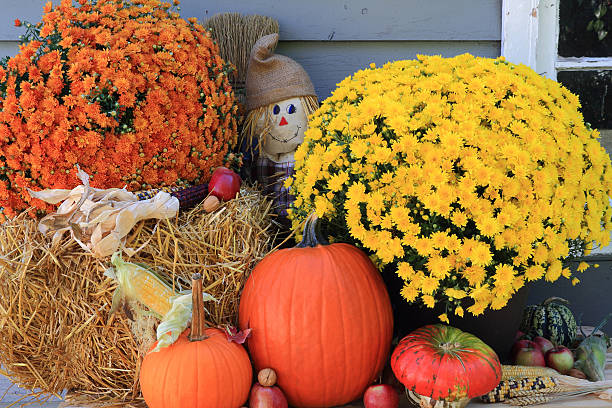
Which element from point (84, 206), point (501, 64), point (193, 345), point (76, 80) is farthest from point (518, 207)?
point (76, 80)

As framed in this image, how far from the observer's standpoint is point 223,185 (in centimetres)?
146

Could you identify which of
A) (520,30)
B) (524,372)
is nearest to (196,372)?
(524,372)

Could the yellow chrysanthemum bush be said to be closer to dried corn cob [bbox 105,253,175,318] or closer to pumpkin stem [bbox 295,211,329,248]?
pumpkin stem [bbox 295,211,329,248]

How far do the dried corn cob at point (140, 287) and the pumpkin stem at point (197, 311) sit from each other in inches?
3.5

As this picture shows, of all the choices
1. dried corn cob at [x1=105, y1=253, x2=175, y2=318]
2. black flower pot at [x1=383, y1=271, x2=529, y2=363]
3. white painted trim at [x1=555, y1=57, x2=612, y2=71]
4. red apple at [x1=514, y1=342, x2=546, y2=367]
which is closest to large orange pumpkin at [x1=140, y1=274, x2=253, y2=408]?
dried corn cob at [x1=105, y1=253, x2=175, y2=318]

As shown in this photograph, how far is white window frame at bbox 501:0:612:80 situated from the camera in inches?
71.7

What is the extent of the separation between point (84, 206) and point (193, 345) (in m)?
0.46

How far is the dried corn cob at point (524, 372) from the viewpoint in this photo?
4.18 feet

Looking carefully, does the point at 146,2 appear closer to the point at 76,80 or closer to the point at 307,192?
the point at 76,80

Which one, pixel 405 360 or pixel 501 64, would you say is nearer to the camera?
pixel 405 360

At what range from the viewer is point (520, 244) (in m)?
1.15

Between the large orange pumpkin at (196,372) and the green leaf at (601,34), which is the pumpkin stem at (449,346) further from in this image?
the green leaf at (601,34)

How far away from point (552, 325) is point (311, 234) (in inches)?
35.7

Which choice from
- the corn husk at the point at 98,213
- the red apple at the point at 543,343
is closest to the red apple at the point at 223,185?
the corn husk at the point at 98,213
